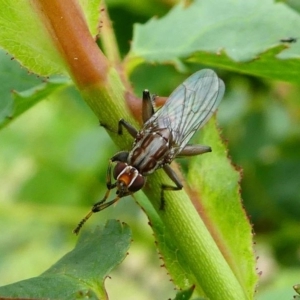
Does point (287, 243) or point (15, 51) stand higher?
point (15, 51)

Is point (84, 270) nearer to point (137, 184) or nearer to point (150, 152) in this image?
point (137, 184)

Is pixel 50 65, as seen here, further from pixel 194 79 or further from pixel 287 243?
pixel 287 243

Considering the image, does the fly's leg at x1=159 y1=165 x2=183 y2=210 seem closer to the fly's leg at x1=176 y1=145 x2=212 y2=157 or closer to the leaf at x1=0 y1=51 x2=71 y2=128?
the fly's leg at x1=176 y1=145 x2=212 y2=157

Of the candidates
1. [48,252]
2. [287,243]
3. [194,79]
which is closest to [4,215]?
[48,252]

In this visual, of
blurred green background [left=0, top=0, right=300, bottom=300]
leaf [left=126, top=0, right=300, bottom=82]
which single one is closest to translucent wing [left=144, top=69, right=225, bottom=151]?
leaf [left=126, top=0, right=300, bottom=82]

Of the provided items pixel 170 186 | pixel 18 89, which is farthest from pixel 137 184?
pixel 18 89

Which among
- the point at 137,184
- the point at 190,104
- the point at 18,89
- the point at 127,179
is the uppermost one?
the point at 18,89

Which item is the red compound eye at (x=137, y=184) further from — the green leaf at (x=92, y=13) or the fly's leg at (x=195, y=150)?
the green leaf at (x=92, y=13)
